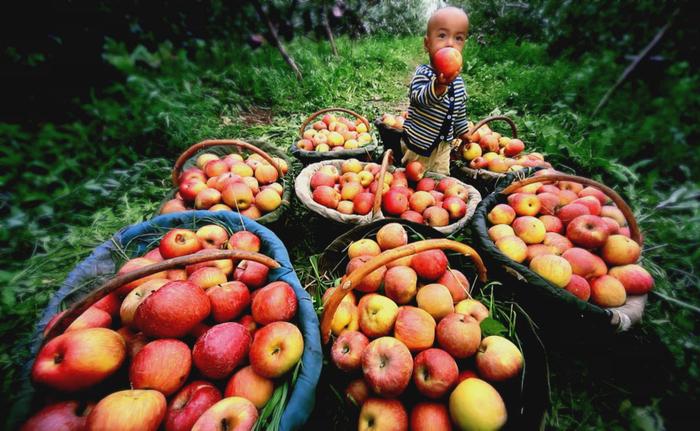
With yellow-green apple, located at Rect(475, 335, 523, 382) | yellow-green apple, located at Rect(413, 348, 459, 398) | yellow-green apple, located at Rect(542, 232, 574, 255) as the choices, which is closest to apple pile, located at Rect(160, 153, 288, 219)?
yellow-green apple, located at Rect(413, 348, 459, 398)

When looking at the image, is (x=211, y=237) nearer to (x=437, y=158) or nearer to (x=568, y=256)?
(x=568, y=256)

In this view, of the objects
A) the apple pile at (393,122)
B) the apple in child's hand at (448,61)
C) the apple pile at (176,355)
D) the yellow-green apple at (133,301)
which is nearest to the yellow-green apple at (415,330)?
the apple pile at (176,355)

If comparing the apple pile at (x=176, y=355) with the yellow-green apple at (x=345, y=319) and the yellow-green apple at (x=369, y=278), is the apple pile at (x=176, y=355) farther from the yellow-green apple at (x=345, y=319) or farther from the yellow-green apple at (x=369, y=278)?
the yellow-green apple at (x=369, y=278)

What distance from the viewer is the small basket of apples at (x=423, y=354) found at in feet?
3.93

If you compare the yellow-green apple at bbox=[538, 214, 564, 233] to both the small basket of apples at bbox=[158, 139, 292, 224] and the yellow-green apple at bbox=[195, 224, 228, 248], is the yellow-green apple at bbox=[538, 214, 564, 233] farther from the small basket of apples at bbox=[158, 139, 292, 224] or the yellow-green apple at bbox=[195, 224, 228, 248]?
the yellow-green apple at bbox=[195, 224, 228, 248]

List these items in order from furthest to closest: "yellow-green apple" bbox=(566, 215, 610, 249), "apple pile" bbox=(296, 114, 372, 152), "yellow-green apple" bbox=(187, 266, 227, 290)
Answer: "apple pile" bbox=(296, 114, 372, 152), "yellow-green apple" bbox=(566, 215, 610, 249), "yellow-green apple" bbox=(187, 266, 227, 290)

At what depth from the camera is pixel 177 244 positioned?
1698mm

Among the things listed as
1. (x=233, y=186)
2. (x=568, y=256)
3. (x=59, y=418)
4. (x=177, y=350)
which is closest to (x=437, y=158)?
(x=568, y=256)

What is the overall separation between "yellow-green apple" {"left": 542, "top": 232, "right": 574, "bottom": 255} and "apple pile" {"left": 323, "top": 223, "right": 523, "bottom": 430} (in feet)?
2.60

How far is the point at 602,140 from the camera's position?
315cm

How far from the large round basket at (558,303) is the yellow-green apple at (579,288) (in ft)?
0.45

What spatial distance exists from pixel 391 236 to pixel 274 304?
0.89 m

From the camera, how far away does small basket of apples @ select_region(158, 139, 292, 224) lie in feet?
7.86

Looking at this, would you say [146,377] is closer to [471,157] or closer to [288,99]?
[471,157]
